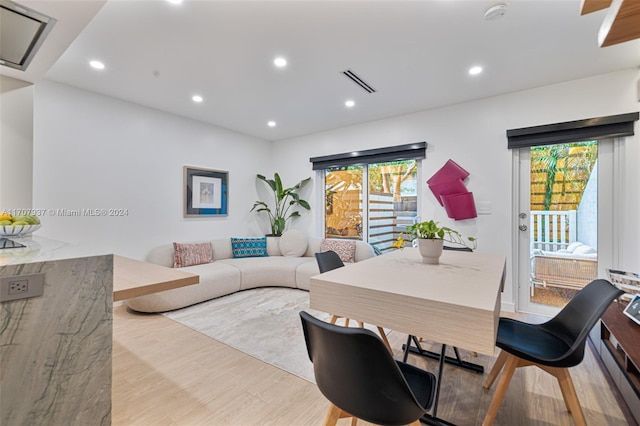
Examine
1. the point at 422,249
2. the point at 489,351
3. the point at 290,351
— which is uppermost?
the point at 422,249

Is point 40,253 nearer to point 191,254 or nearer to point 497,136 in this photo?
point 191,254

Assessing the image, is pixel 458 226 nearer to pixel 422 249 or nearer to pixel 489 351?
pixel 422 249

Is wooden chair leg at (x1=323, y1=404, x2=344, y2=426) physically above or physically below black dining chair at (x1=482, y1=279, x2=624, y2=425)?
below

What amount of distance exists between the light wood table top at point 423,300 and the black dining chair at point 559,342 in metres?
0.41

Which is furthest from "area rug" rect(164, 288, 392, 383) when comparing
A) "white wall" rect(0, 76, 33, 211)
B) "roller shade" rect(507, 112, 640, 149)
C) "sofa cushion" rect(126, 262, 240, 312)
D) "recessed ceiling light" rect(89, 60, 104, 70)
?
"roller shade" rect(507, 112, 640, 149)

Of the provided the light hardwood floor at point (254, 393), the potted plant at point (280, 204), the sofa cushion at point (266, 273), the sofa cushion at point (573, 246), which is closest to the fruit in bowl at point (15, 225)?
the light hardwood floor at point (254, 393)

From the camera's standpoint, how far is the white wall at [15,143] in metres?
1.89

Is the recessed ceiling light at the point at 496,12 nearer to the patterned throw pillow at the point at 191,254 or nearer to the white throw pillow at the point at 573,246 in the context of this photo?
the white throw pillow at the point at 573,246

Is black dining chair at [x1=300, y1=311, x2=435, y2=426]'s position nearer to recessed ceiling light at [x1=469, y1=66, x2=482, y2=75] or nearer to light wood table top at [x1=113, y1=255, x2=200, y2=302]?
light wood table top at [x1=113, y1=255, x2=200, y2=302]

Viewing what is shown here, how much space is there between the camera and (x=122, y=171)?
3521 millimetres

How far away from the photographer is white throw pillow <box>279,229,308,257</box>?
4.79 metres

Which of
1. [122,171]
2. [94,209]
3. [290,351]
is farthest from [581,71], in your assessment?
[94,209]

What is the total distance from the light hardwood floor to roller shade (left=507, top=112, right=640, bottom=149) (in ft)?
6.88

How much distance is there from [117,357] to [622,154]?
5007 millimetres
